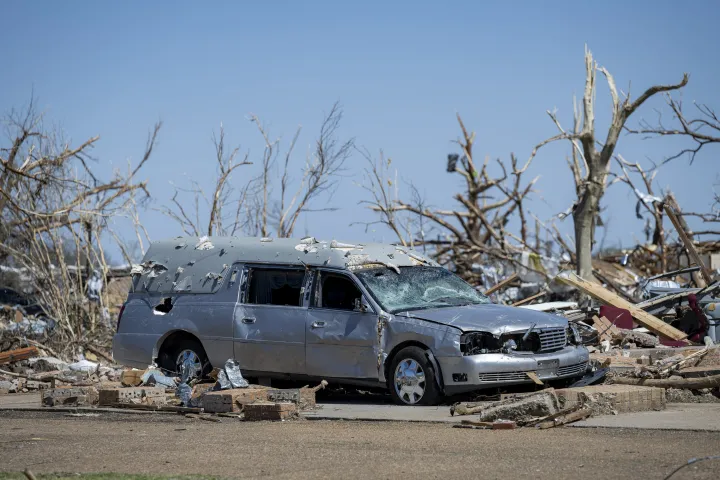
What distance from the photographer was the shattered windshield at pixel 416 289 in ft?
41.0

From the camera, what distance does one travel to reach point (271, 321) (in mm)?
13062

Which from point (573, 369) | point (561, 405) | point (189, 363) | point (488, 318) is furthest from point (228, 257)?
point (561, 405)

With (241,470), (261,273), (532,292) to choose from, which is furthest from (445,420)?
(532,292)

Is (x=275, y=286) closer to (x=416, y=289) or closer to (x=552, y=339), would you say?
(x=416, y=289)

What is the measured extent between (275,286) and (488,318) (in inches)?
114

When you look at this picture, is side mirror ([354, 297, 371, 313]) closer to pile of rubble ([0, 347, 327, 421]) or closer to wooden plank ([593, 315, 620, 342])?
pile of rubble ([0, 347, 327, 421])

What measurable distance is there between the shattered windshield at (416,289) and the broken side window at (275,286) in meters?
0.89

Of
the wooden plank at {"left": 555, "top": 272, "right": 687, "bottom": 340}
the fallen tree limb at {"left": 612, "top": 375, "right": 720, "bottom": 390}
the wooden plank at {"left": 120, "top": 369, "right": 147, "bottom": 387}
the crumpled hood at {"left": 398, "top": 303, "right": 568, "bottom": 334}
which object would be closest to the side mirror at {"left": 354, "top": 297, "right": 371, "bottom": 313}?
the crumpled hood at {"left": 398, "top": 303, "right": 568, "bottom": 334}

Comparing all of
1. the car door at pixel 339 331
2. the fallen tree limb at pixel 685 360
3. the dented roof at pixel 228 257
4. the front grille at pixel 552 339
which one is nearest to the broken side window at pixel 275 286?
the dented roof at pixel 228 257

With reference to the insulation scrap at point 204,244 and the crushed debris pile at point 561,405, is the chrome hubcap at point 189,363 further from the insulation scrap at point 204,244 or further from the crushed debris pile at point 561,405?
the crushed debris pile at point 561,405

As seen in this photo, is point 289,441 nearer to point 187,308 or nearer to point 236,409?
point 236,409

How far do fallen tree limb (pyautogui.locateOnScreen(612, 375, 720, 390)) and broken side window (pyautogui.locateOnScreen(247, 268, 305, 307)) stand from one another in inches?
158

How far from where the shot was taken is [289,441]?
9211 millimetres

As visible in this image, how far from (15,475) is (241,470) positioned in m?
1.57
